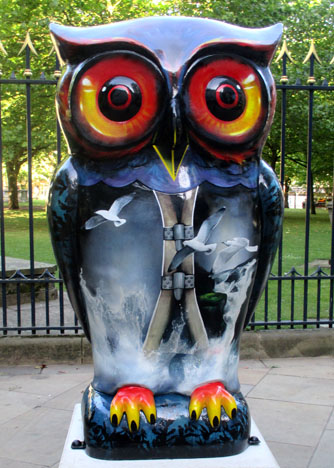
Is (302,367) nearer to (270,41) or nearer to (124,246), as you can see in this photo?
(124,246)

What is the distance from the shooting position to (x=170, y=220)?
1.70m

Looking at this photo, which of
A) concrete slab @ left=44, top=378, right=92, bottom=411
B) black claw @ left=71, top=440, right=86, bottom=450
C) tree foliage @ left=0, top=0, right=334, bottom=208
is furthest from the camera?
tree foliage @ left=0, top=0, right=334, bottom=208

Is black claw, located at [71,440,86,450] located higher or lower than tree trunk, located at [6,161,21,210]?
lower

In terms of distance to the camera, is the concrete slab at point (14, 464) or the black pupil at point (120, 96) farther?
the concrete slab at point (14, 464)

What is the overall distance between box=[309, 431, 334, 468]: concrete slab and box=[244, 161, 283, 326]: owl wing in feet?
3.63

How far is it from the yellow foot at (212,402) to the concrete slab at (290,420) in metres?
1.09

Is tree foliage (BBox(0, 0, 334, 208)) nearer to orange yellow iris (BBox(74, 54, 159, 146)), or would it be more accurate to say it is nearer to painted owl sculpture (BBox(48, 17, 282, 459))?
painted owl sculpture (BBox(48, 17, 282, 459))

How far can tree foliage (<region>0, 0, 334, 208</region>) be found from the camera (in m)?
11.2

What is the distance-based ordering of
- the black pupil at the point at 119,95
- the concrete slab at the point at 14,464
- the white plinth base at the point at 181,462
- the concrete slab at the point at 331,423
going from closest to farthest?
the black pupil at the point at 119,95 → the white plinth base at the point at 181,462 → the concrete slab at the point at 14,464 → the concrete slab at the point at 331,423

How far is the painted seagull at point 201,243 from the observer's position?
1.70 m

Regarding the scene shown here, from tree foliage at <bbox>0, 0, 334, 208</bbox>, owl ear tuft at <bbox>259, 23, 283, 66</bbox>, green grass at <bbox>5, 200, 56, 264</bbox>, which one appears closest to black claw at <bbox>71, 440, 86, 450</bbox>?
owl ear tuft at <bbox>259, 23, 283, 66</bbox>

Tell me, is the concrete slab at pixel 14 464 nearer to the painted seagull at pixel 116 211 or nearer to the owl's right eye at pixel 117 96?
the painted seagull at pixel 116 211

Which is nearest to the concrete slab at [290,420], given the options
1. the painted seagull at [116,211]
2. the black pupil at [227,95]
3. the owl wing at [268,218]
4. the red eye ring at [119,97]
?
the owl wing at [268,218]

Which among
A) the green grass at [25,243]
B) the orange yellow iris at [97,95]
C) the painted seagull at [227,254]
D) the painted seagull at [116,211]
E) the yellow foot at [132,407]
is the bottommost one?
the green grass at [25,243]
